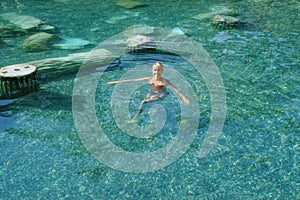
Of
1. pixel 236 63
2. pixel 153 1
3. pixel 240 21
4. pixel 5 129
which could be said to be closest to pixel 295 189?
pixel 236 63

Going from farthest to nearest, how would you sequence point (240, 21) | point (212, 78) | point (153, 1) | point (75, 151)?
1. point (153, 1)
2. point (240, 21)
3. point (212, 78)
4. point (75, 151)

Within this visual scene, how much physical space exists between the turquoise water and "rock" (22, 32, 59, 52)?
0.28 meters

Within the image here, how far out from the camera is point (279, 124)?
223 inches

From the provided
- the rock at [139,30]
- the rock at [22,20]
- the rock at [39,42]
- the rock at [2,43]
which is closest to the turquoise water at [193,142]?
the rock at [2,43]

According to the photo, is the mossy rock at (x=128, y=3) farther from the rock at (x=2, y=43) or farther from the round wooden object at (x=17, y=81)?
the round wooden object at (x=17, y=81)

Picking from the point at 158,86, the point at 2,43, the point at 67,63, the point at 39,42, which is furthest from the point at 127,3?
the point at 158,86

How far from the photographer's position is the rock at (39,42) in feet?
29.1

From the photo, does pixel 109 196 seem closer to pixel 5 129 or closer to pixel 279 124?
pixel 5 129

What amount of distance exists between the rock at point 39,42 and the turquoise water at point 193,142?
11.2 inches

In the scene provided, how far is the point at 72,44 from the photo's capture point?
30.4 ft

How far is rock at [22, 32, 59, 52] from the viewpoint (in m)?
8.85

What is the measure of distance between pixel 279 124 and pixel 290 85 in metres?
1.55

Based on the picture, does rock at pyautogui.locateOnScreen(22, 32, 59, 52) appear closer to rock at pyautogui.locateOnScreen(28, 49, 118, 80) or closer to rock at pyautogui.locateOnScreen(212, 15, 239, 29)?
rock at pyautogui.locateOnScreen(28, 49, 118, 80)

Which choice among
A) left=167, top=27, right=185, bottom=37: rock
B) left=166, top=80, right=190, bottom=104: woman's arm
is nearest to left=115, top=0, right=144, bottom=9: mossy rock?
left=167, top=27, right=185, bottom=37: rock
